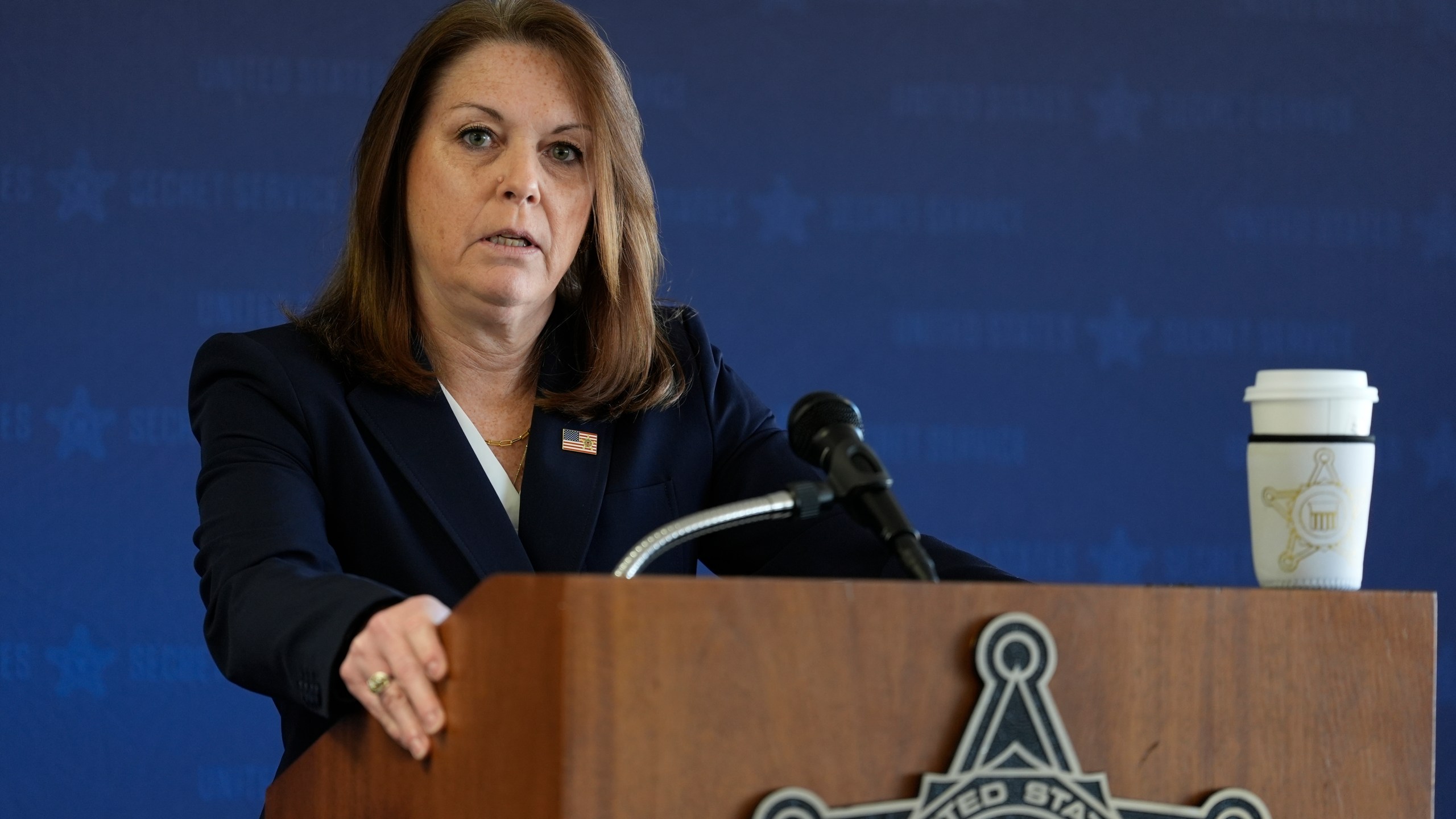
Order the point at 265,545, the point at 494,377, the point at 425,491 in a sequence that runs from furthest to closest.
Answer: the point at 494,377
the point at 425,491
the point at 265,545

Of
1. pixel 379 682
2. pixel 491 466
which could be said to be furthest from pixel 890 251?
pixel 379 682

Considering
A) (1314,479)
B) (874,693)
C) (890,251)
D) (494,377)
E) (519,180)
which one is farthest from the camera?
(890,251)

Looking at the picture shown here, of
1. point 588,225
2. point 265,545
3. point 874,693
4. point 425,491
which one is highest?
point 588,225

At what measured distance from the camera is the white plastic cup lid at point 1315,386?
1.00 m

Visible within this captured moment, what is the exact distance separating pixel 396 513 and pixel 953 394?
180 centimetres

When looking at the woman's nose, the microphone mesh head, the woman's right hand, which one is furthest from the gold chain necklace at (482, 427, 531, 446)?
the woman's right hand

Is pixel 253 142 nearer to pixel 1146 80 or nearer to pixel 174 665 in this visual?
pixel 174 665

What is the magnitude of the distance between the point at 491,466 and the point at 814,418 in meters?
0.58

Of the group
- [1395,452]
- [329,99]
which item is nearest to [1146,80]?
[1395,452]

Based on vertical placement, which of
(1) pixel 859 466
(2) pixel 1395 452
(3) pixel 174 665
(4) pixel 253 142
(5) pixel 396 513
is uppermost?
(4) pixel 253 142

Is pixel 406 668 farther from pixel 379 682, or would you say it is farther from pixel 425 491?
pixel 425 491

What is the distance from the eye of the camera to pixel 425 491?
4.70 feet

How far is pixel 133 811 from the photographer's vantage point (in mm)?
2668

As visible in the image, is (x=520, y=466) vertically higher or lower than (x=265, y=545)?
higher
